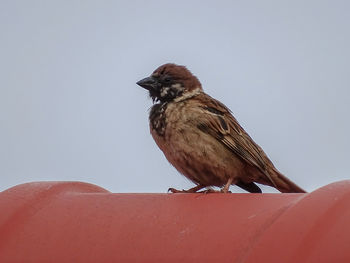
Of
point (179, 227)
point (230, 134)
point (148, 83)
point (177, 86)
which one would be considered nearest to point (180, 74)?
point (177, 86)

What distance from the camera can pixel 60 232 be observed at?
100 inches

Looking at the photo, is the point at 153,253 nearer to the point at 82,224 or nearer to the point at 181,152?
the point at 82,224

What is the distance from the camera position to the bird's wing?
445 cm

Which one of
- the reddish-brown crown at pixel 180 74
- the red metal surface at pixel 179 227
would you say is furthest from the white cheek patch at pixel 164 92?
the red metal surface at pixel 179 227

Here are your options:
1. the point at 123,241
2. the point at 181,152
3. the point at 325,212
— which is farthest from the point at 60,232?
the point at 181,152

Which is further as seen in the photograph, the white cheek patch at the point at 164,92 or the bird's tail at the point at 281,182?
the white cheek patch at the point at 164,92

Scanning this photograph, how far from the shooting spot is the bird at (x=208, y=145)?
4.36m

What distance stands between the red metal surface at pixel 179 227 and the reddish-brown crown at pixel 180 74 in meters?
2.08

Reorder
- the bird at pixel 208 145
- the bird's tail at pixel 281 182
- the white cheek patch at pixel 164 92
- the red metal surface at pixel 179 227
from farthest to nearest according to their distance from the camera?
the white cheek patch at pixel 164 92
the bird's tail at pixel 281 182
the bird at pixel 208 145
the red metal surface at pixel 179 227

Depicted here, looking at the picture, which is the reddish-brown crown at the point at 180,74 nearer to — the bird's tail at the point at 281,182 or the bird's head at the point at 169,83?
the bird's head at the point at 169,83

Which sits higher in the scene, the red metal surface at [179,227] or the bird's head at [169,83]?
the bird's head at [169,83]

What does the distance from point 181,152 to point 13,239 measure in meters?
1.87

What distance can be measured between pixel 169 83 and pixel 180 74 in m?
0.13

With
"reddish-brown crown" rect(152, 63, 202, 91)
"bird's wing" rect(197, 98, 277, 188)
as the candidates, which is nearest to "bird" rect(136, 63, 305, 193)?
"bird's wing" rect(197, 98, 277, 188)
